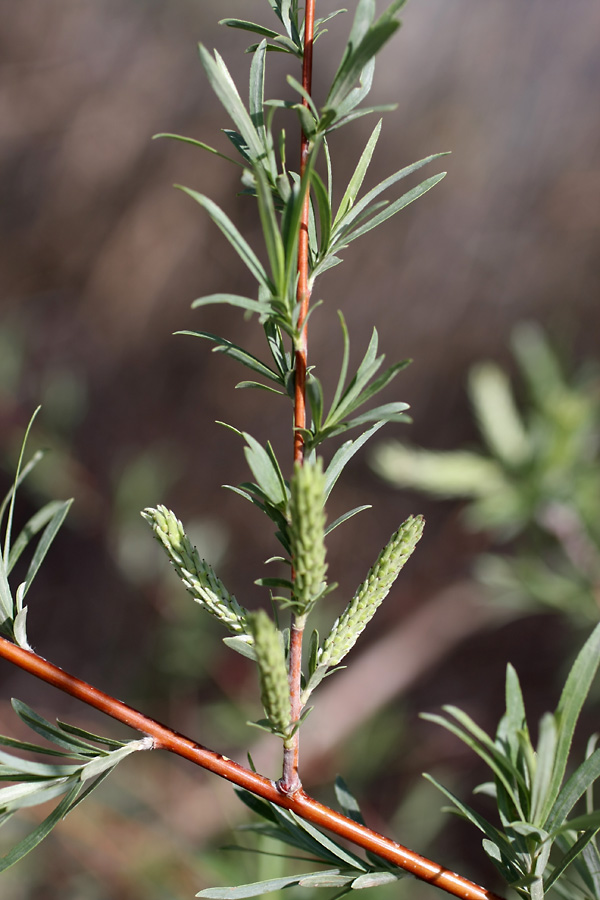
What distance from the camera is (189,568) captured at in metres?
0.22

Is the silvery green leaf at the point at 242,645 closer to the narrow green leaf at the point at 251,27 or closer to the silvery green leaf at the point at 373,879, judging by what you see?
the silvery green leaf at the point at 373,879

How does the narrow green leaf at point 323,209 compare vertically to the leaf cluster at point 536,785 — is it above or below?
above

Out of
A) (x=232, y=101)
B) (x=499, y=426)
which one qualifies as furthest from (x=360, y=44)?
(x=499, y=426)

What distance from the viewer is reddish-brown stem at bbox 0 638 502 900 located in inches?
9.0

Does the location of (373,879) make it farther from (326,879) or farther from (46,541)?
(46,541)

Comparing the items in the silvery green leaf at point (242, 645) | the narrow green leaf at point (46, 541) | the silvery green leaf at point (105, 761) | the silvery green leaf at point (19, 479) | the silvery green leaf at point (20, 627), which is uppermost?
the silvery green leaf at point (19, 479)

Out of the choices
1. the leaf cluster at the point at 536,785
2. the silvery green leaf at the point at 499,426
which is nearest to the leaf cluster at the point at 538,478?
the silvery green leaf at the point at 499,426

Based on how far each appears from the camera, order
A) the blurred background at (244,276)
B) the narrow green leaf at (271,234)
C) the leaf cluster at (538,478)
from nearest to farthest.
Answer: the narrow green leaf at (271,234) < the leaf cluster at (538,478) < the blurred background at (244,276)

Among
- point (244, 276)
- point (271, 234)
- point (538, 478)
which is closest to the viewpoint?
point (271, 234)

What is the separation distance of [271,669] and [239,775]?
→ 70mm

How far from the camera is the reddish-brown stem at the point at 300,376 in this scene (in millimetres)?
210

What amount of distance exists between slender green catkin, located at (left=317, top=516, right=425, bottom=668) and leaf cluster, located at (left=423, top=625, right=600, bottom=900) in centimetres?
4

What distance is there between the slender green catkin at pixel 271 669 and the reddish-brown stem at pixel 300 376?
0.7 inches

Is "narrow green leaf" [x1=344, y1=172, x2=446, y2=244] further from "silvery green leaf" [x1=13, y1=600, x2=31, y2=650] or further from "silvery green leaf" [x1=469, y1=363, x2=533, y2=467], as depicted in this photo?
"silvery green leaf" [x1=469, y1=363, x2=533, y2=467]
